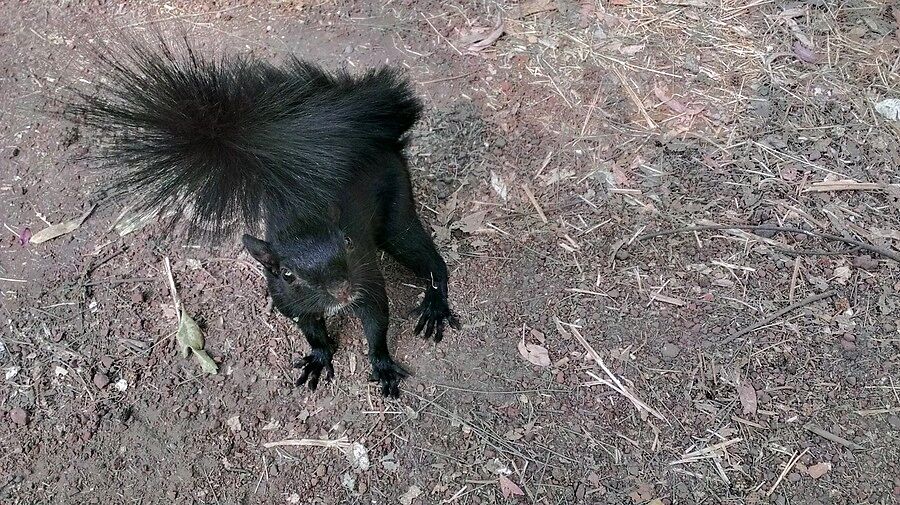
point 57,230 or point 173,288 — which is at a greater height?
point 57,230

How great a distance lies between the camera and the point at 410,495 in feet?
9.95

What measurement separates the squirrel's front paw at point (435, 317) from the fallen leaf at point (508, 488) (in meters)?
0.76

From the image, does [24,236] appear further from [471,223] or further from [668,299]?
[668,299]

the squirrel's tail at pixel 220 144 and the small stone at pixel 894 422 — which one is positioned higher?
the squirrel's tail at pixel 220 144

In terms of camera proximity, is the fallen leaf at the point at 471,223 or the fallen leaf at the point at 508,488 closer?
the fallen leaf at the point at 508,488

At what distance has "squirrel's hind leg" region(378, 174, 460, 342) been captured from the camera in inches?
132

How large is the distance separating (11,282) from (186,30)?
208 cm

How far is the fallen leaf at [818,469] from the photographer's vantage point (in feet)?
9.82

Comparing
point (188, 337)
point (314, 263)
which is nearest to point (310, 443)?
point (188, 337)

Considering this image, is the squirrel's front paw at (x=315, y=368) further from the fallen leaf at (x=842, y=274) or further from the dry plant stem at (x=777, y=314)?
the fallen leaf at (x=842, y=274)

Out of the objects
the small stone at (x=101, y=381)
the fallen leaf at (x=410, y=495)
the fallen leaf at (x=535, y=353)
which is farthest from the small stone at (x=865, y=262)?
the small stone at (x=101, y=381)

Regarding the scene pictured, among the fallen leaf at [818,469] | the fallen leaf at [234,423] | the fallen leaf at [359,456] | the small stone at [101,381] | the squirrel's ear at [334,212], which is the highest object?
the squirrel's ear at [334,212]

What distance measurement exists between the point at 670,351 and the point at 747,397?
0.39 metres

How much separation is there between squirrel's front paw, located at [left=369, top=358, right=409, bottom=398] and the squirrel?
0.18 m
